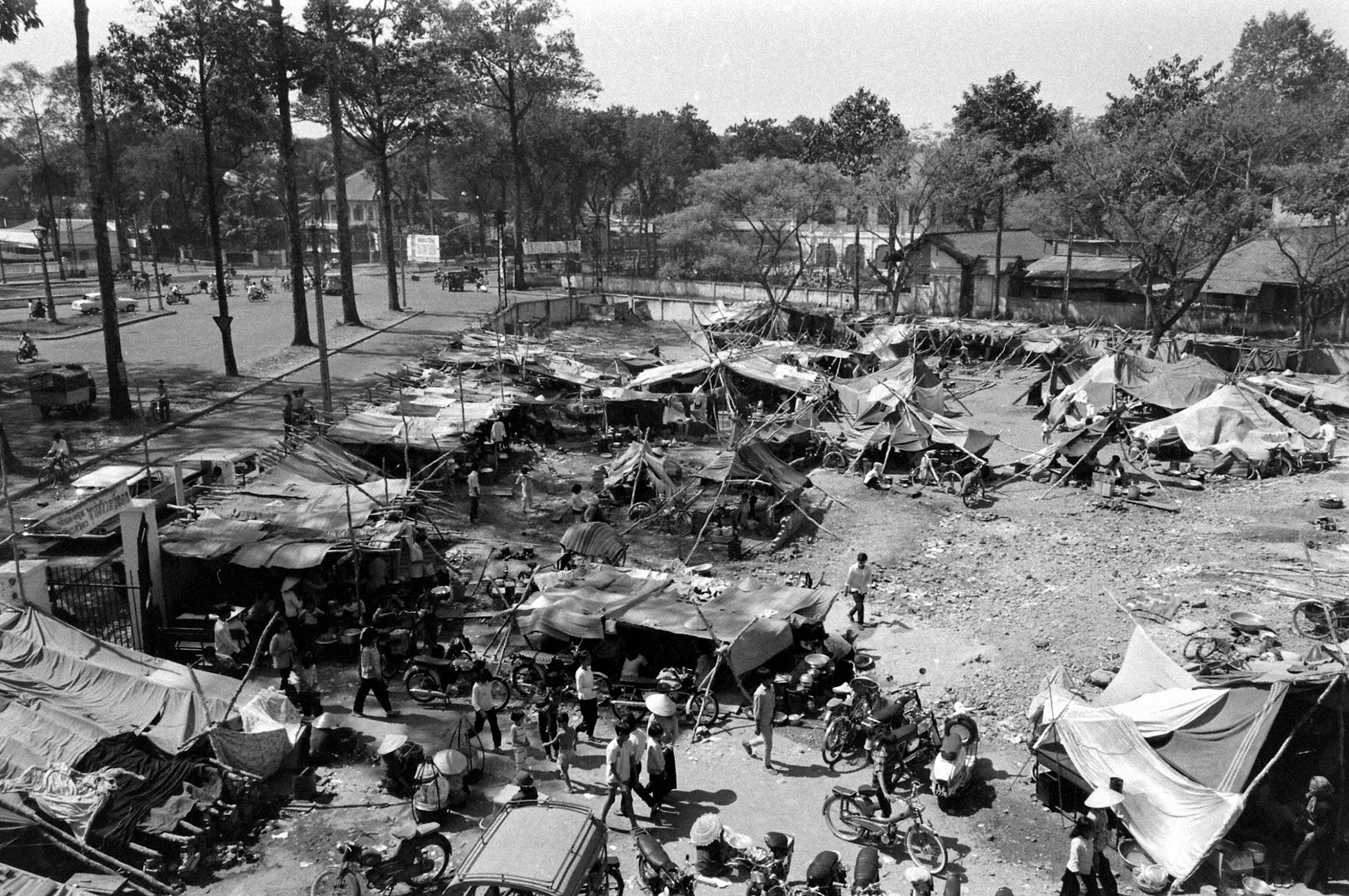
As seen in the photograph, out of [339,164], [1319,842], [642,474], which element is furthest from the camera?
[339,164]

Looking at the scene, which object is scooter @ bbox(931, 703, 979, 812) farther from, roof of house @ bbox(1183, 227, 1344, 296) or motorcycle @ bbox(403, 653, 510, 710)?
roof of house @ bbox(1183, 227, 1344, 296)

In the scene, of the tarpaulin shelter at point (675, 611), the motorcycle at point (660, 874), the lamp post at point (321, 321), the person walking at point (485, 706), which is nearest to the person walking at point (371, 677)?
the person walking at point (485, 706)

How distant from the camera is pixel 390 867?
9.41m

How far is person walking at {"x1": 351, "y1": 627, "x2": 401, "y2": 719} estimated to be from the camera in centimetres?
1283

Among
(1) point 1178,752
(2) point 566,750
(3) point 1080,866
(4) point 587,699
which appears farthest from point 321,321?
(3) point 1080,866

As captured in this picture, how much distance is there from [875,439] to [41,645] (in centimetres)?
1937

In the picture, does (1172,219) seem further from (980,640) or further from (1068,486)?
(980,640)

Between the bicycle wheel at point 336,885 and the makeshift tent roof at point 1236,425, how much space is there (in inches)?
924

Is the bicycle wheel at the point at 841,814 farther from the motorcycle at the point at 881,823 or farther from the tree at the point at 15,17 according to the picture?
the tree at the point at 15,17

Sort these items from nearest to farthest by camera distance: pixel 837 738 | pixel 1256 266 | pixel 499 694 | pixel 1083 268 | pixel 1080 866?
pixel 1080 866, pixel 837 738, pixel 499 694, pixel 1256 266, pixel 1083 268

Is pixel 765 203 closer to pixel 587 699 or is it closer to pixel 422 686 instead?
pixel 422 686

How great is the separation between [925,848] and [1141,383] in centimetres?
2464

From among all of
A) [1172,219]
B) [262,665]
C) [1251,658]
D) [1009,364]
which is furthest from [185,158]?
[1251,658]

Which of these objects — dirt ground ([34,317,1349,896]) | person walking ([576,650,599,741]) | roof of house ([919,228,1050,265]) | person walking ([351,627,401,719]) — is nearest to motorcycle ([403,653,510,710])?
dirt ground ([34,317,1349,896])
